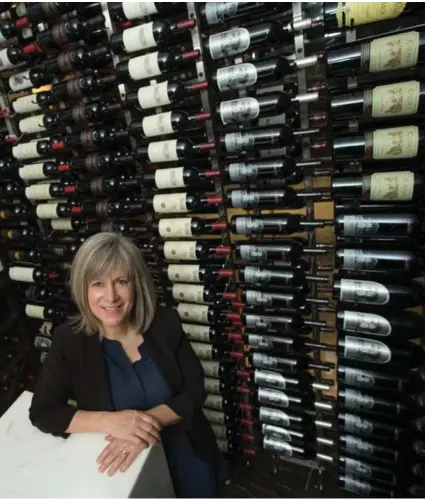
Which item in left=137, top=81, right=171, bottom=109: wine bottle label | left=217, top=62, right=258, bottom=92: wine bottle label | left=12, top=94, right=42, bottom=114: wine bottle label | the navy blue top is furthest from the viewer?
left=12, top=94, right=42, bottom=114: wine bottle label

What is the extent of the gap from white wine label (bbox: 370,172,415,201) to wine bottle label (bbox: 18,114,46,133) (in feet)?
5.05

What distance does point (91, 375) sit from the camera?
1.06 meters

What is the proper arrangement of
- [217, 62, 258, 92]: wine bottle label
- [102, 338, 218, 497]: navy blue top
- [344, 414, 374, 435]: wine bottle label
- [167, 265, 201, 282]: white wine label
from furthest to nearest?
[167, 265, 201, 282]: white wine label, [344, 414, 374, 435]: wine bottle label, [217, 62, 258, 92]: wine bottle label, [102, 338, 218, 497]: navy blue top

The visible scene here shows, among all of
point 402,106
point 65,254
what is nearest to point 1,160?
point 65,254

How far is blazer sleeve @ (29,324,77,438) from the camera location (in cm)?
97

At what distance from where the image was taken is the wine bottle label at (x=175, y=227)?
148cm

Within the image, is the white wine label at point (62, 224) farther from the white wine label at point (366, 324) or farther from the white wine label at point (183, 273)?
the white wine label at point (366, 324)

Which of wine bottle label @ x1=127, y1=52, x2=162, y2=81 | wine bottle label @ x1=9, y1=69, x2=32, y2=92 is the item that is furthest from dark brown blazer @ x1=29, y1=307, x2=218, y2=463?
wine bottle label @ x1=9, y1=69, x2=32, y2=92

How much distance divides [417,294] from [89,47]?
1.71 metres

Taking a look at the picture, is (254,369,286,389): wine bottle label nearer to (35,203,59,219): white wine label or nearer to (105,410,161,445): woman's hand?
(105,410,161,445): woman's hand

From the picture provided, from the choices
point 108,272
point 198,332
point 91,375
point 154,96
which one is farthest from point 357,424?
point 154,96

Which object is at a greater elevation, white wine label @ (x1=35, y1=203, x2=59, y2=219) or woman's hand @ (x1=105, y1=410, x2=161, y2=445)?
white wine label @ (x1=35, y1=203, x2=59, y2=219)

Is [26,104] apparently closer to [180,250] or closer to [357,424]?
[180,250]

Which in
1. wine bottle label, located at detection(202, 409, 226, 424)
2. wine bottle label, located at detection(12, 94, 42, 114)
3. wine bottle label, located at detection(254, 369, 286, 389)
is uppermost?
wine bottle label, located at detection(12, 94, 42, 114)
